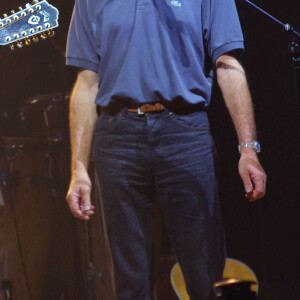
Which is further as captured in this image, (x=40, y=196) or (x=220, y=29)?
(x=40, y=196)

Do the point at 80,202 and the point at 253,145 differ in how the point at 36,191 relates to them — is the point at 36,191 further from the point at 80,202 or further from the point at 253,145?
the point at 253,145

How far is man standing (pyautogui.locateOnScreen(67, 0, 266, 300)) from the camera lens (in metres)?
1.44

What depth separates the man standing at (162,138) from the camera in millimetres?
1438

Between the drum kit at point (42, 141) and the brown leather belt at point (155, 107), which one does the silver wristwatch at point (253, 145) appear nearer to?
the brown leather belt at point (155, 107)

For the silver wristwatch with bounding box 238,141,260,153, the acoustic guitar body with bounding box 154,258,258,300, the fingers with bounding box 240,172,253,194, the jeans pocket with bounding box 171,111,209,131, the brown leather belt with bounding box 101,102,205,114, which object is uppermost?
the brown leather belt with bounding box 101,102,205,114

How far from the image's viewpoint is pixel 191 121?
1.46 meters

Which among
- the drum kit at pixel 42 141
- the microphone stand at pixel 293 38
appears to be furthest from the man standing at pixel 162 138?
the drum kit at pixel 42 141

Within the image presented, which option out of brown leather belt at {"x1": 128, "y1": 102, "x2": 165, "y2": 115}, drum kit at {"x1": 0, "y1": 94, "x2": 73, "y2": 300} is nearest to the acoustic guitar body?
drum kit at {"x1": 0, "y1": 94, "x2": 73, "y2": 300}

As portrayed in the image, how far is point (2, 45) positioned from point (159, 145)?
4.28 ft

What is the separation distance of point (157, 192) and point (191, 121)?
0.90ft

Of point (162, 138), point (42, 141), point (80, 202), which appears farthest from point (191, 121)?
point (42, 141)

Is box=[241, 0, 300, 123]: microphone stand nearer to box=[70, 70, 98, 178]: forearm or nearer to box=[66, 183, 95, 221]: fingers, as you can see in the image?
box=[70, 70, 98, 178]: forearm

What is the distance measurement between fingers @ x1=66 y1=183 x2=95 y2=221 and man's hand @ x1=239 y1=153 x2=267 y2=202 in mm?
525

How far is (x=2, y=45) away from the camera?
2.27 meters
